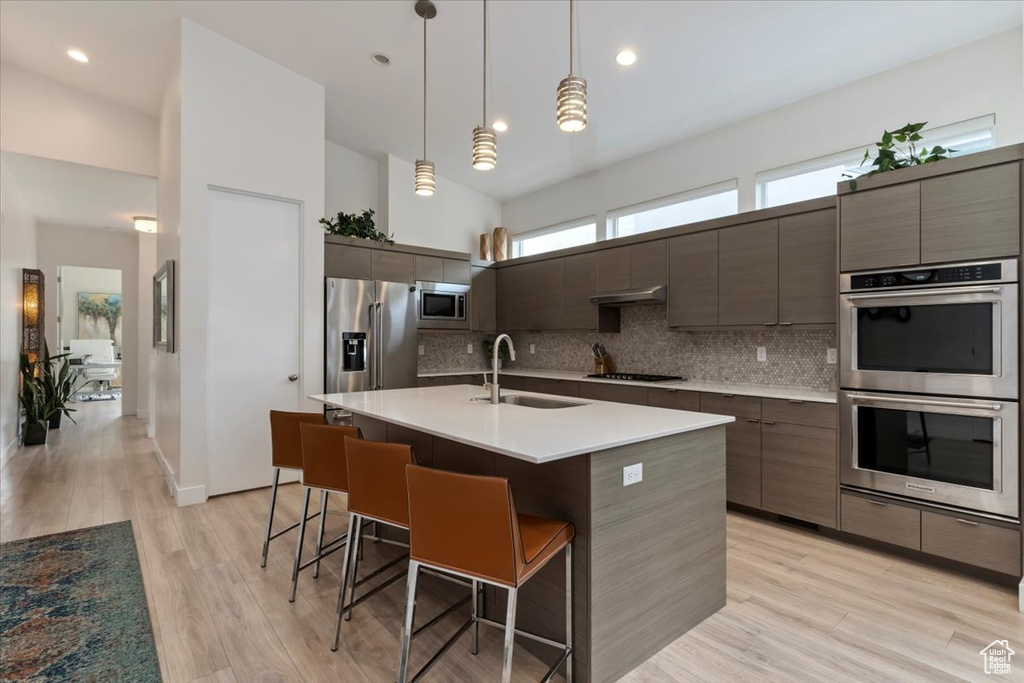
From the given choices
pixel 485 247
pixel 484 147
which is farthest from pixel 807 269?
pixel 485 247

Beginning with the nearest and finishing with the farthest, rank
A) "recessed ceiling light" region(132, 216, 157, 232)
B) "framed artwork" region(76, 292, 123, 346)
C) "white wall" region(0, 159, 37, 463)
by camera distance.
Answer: "white wall" region(0, 159, 37, 463)
"recessed ceiling light" region(132, 216, 157, 232)
"framed artwork" region(76, 292, 123, 346)

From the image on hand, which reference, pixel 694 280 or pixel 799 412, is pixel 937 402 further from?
pixel 694 280

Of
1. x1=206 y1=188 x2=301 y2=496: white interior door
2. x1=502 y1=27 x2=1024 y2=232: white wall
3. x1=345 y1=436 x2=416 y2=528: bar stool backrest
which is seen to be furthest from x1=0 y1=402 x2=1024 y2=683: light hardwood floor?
x1=502 y1=27 x2=1024 y2=232: white wall

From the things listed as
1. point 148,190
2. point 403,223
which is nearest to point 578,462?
point 403,223

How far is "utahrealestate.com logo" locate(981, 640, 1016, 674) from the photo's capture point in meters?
1.78

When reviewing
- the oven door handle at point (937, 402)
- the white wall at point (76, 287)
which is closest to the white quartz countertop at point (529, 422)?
the oven door handle at point (937, 402)

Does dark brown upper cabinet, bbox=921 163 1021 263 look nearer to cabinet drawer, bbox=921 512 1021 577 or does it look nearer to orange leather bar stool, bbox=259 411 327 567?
cabinet drawer, bbox=921 512 1021 577

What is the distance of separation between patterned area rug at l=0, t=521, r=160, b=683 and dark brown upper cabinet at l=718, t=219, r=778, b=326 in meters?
3.91

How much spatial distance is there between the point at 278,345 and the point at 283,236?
941 mm

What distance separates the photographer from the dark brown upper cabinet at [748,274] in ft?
11.5

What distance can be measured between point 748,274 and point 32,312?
8.32 metres

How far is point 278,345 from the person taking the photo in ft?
13.4

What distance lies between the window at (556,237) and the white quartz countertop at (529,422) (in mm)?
3237

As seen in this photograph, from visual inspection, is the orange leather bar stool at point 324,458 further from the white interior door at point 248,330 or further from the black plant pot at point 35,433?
the black plant pot at point 35,433
